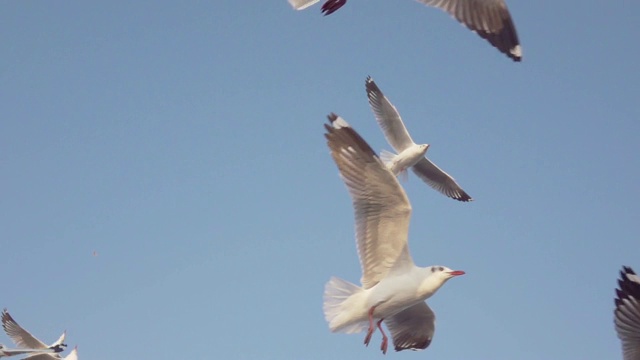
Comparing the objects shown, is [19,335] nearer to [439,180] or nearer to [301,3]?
[439,180]

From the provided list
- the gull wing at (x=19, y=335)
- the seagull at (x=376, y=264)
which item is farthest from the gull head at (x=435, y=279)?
the gull wing at (x=19, y=335)

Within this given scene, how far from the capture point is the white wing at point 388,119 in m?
11.8

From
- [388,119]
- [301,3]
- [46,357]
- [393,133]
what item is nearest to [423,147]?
[393,133]

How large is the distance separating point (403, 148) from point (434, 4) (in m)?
4.60

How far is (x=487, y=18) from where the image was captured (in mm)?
7277

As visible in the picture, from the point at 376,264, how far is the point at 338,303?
0.41 meters

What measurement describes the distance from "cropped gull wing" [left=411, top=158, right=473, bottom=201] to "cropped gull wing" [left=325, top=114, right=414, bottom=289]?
20.7 ft

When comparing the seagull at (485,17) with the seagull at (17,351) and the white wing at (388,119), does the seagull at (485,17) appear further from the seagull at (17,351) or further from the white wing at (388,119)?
the seagull at (17,351)

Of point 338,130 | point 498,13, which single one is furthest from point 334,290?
point 498,13

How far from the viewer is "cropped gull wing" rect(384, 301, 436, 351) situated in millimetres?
7559

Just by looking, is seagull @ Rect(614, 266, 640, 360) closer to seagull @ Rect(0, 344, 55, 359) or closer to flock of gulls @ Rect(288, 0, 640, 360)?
flock of gulls @ Rect(288, 0, 640, 360)

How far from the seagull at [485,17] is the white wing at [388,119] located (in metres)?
4.53

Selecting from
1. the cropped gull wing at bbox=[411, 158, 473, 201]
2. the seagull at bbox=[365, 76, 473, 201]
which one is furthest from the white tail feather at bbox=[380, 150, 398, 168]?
the cropped gull wing at bbox=[411, 158, 473, 201]

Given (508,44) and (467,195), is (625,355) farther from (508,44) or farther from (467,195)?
(467,195)
